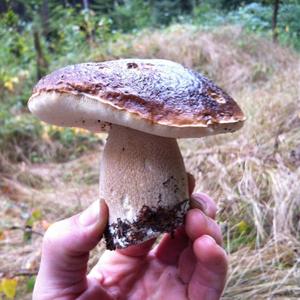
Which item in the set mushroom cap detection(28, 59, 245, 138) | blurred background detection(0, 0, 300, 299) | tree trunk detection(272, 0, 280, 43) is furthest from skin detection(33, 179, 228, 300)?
tree trunk detection(272, 0, 280, 43)

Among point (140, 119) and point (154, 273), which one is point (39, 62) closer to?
point (154, 273)

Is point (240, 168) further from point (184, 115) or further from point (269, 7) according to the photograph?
point (269, 7)

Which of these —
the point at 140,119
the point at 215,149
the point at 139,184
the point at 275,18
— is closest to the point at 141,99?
the point at 140,119

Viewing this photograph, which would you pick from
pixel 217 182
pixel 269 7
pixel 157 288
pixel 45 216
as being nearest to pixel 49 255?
pixel 157 288

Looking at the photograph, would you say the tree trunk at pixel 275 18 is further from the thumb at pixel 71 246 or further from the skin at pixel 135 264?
the thumb at pixel 71 246

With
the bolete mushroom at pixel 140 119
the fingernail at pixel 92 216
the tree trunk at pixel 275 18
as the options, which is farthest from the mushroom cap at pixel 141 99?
the tree trunk at pixel 275 18

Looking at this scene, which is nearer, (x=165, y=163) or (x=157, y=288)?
(x=165, y=163)
